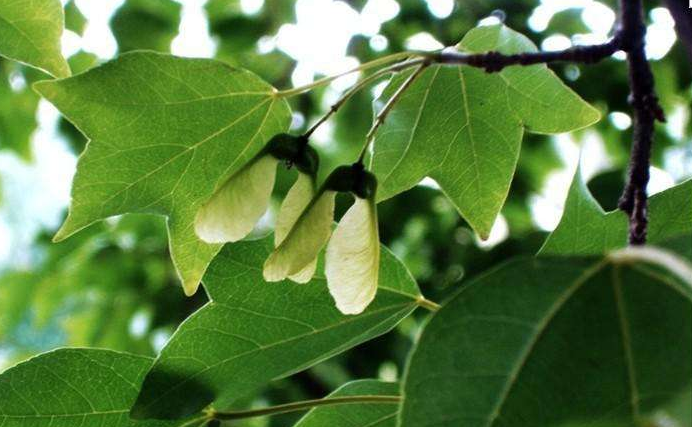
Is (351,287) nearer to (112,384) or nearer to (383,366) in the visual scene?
(112,384)

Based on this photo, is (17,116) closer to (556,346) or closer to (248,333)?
(248,333)

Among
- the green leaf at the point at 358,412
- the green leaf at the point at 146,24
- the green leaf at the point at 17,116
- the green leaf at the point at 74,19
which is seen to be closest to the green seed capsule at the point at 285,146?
the green leaf at the point at 358,412

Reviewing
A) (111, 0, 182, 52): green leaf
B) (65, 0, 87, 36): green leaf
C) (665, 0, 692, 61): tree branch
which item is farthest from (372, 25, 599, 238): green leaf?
(111, 0, 182, 52): green leaf

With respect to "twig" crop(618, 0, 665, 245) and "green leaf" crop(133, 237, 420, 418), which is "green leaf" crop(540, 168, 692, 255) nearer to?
"twig" crop(618, 0, 665, 245)

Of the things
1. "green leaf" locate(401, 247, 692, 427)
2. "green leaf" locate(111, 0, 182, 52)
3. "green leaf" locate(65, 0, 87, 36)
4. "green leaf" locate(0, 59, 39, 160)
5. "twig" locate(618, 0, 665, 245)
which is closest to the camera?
"green leaf" locate(401, 247, 692, 427)

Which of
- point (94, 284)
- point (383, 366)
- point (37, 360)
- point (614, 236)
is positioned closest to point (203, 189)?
point (37, 360)

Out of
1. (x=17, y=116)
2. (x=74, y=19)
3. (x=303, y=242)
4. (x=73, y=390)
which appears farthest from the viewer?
(x=17, y=116)

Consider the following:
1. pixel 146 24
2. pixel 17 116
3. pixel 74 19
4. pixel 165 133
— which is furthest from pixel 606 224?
pixel 17 116
